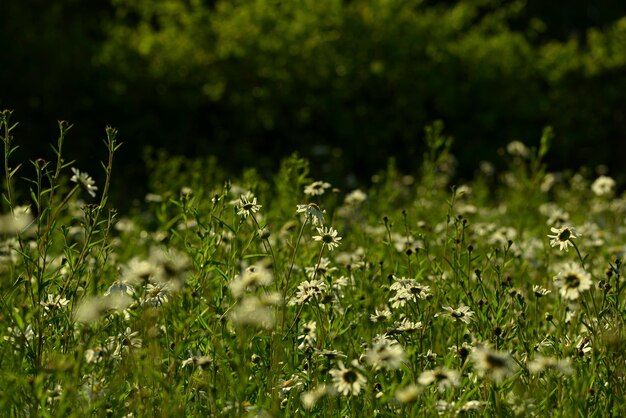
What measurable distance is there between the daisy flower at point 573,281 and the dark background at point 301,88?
6837 millimetres

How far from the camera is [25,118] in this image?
10438mm

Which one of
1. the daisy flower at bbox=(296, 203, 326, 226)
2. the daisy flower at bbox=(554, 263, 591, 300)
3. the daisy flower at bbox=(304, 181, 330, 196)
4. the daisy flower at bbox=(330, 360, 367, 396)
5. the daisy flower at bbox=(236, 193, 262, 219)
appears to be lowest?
the daisy flower at bbox=(554, 263, 591, 300)

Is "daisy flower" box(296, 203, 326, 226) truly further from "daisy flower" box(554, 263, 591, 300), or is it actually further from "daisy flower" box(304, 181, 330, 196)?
"daisy flower" box(554, 263, 591, 300)

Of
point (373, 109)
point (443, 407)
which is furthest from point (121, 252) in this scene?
point (373, 109)

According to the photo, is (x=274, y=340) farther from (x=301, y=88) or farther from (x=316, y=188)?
(x=301, y=88)

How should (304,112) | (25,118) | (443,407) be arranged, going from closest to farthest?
(443,407) < (25,118) < (304,112)

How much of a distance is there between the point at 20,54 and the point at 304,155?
363 cm

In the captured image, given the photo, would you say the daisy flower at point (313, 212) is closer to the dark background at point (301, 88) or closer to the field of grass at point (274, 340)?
the field of grass at point (274, 340)

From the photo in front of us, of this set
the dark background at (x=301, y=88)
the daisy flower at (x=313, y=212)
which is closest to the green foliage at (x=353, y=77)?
the dark background at (x=301, y=88)

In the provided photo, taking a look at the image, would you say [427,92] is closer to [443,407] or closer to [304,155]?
[304,155]

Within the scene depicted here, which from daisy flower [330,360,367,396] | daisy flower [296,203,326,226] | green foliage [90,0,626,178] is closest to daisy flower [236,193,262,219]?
daisy flower [296,203,326,226]

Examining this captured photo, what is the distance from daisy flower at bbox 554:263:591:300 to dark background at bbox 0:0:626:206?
6.84 meters

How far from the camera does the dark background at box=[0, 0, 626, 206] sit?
1072 centimetres

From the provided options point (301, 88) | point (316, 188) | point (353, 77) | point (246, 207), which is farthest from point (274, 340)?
point (353, 77)
